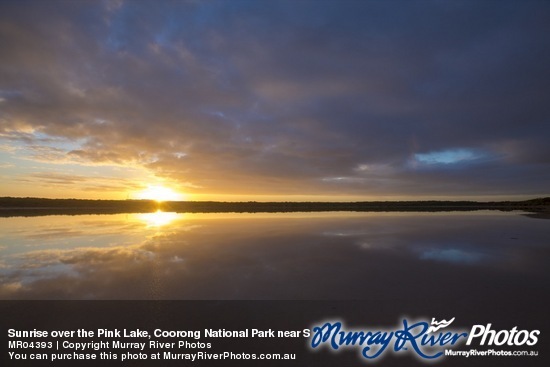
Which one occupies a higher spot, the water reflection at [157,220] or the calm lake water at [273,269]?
the water reflection at [157,220]

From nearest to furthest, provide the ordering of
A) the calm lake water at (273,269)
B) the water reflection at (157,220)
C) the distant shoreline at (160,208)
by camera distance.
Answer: the calm lake water at (273,269), the water reflection at (157,220), the distant shoreline at (160,208)

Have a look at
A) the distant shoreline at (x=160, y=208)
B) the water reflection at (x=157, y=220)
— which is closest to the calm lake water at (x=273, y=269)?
the water reflection at (x=157, y=220)

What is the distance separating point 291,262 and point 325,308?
525 cm

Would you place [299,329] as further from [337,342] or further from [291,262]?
[291,262]

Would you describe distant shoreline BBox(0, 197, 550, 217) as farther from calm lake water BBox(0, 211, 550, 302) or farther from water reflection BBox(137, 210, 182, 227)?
calm lake water BBox(0, 211, 550, 302)

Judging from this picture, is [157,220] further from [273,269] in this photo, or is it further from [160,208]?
[160,208]

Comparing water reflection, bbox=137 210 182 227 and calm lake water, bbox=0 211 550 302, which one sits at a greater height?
water reflection, bbox=137 210 182 227

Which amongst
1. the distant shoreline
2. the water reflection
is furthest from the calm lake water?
the distant shoreline

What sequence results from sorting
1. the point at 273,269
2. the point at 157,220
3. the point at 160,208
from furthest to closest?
the point at 160,208 → the point at 157,220 → the point at 273,269

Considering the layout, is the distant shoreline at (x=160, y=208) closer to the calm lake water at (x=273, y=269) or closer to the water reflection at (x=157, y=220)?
the water reflection at (x=157, y=220)

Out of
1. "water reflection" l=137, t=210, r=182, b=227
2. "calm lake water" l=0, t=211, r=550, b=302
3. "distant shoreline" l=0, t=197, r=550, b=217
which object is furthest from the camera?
"distant shoreline" l=0, t=197, r=550, b=217

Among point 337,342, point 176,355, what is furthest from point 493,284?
point 176,355

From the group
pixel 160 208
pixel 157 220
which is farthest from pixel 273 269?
pixel 160 208

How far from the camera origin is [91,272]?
1077 centimetres
